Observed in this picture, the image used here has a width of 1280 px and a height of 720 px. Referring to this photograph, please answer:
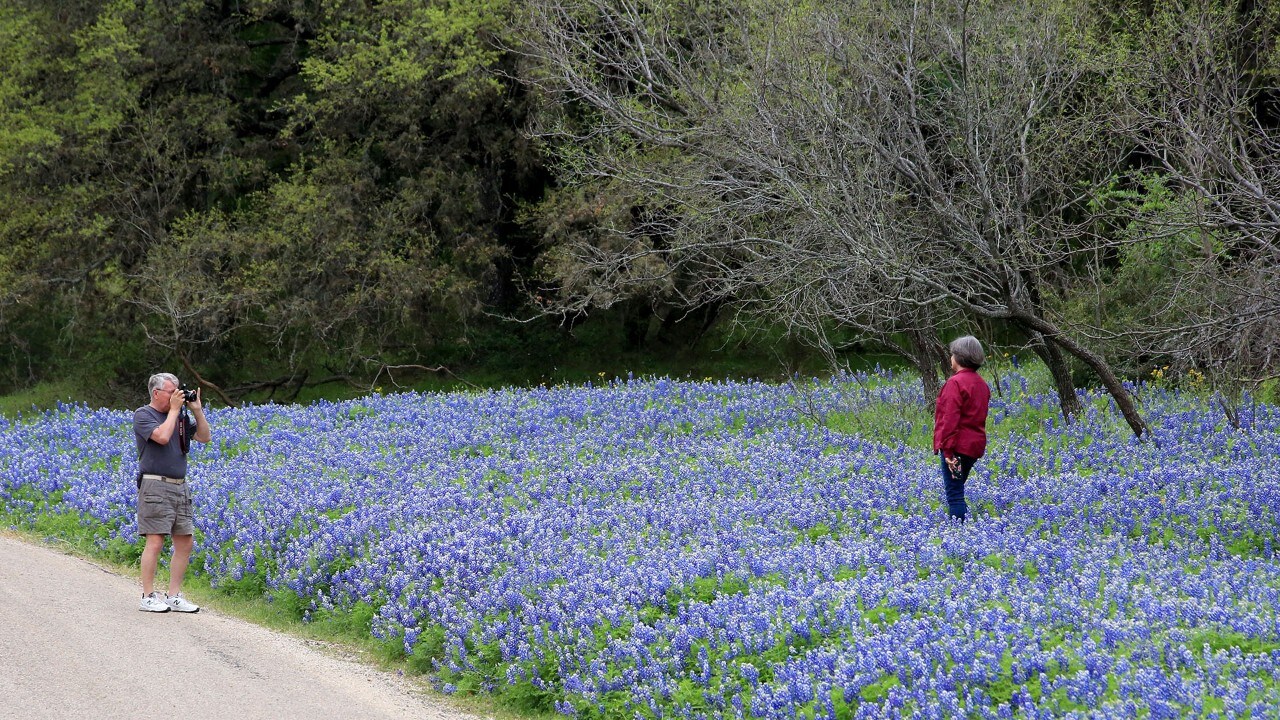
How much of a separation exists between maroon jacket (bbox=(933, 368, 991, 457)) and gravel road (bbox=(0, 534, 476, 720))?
4.28 meters

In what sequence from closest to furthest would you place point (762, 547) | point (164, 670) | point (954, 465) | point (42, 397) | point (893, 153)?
point (164, 670) < point (762, 547) < point (954, 465) < point (893, 153) < point (42, 397)

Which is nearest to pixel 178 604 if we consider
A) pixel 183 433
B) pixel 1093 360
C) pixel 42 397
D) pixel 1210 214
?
pixel 183 433

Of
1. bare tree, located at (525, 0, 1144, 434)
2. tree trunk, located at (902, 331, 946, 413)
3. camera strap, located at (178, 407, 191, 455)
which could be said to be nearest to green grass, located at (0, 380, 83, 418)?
bare tree, located at (525, 0, 1144, 434)

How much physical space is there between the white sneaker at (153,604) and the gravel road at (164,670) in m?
0.06

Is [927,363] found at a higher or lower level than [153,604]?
higher

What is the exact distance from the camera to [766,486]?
10.7 m

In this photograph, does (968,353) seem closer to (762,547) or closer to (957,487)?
(957,487)

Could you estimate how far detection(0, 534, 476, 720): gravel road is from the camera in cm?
673

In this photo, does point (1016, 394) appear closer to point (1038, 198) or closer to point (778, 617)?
point (1038, 198)

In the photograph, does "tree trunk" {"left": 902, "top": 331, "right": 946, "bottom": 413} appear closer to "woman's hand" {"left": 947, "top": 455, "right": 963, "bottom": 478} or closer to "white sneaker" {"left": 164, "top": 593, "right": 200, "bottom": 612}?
"woman's hand" {"left": 947, "top": 455, "right": 963, "bottom": 478}

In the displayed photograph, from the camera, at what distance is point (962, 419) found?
918 cm

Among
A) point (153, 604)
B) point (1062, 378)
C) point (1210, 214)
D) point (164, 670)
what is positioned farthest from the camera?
point (1062, 378)

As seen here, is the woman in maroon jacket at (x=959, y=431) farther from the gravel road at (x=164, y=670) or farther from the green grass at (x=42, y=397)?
the green grass at (x=42, y=397)

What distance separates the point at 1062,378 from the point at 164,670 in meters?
9.66
